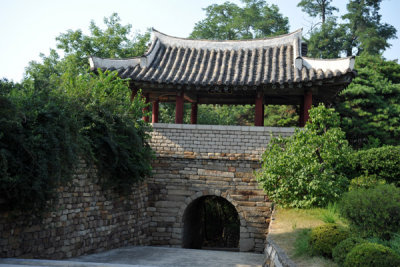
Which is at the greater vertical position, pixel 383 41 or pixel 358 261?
pixel 383 41

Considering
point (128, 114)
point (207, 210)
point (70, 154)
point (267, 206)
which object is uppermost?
point (128, 114)

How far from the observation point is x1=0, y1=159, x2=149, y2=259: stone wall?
6.58 meters

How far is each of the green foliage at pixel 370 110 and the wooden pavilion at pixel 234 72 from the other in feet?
12.7

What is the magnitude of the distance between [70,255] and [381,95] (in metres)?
15.1

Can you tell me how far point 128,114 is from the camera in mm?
10133

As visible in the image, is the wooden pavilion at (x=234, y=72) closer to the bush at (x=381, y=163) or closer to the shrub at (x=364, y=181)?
the bush at (x=381, y=163)

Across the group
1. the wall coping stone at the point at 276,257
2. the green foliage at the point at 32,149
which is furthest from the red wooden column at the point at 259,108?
the green foliage at the point at 32,149

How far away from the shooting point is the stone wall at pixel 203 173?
1152cm

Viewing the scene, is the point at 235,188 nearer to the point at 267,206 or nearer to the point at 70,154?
the point at 267,206

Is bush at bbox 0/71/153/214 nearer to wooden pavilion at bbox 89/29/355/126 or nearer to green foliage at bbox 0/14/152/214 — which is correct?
green foliage at bbox 0/14/152/214

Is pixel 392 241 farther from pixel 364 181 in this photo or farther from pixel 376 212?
pixel 364 181

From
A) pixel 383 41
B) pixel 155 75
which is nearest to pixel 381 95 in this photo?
pixel 383 41

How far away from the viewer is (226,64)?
13031 mm

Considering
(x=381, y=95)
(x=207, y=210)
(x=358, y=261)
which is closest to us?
(x=358, y=261)
